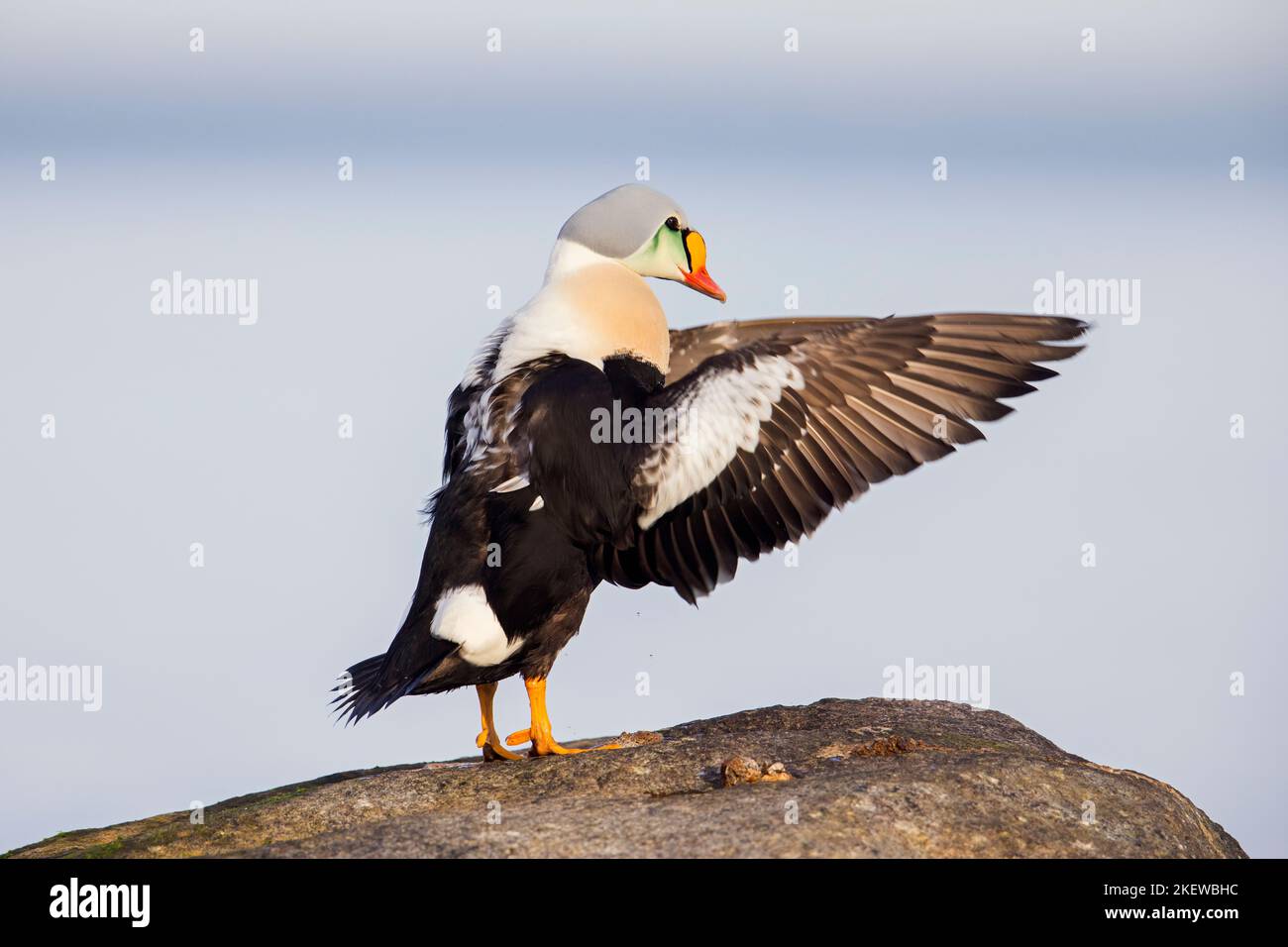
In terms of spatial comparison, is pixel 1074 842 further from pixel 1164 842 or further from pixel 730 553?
pixel 730 553

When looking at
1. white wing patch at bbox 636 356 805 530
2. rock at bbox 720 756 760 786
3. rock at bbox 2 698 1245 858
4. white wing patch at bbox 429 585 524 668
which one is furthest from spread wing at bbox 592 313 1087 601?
rock at bbox 720 756 760 786

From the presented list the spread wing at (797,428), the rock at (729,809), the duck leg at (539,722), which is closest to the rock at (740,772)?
the rock at (729,809)

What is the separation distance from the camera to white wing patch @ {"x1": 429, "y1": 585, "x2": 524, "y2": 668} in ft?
27.0

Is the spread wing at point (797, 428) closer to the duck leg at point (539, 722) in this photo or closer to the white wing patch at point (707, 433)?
the white wing patch at point (707, 433)

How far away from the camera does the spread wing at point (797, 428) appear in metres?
8.40

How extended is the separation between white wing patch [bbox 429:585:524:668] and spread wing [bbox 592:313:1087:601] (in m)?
0.72

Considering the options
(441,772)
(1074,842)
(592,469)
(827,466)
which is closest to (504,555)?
(592,469)

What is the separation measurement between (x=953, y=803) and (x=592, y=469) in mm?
2793

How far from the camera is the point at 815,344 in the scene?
8.64 m

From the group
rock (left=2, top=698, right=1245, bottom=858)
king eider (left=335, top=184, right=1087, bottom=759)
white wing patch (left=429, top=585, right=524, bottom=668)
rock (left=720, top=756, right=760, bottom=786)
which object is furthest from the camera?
king eider (left=335, top=184, right=1087, bottom=759)

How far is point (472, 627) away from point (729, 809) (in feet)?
7.01

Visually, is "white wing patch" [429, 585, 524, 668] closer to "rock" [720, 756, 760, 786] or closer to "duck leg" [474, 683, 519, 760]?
"duck leg" [474, 683, 519, 760]

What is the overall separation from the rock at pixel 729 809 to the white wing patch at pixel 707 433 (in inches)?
58.0

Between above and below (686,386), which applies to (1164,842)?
below
